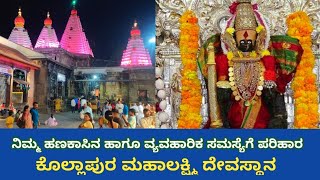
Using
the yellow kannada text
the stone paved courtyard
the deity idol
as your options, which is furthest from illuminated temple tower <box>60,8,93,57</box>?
the yellow kannada text

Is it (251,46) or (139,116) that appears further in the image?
(139,116)

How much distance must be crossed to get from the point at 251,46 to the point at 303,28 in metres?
0.67

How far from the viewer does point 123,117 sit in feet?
17.1

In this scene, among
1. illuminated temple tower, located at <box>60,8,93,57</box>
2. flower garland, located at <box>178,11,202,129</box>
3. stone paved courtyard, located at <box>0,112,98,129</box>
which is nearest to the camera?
flower garland, located at <box>178,11,202,129</box>

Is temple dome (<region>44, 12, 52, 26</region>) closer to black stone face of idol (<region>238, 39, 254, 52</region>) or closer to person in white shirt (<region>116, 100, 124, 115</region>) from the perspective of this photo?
person in white shirt (<region>116, 100, 124, 115</region>)

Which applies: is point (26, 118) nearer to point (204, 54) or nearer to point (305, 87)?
point (204, 54)

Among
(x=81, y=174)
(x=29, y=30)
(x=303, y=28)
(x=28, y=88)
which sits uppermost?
(x=29, y=30)

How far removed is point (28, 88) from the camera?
235 inches

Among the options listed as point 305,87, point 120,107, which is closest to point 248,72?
point 305,87

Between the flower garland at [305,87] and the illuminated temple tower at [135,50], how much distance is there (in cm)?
217

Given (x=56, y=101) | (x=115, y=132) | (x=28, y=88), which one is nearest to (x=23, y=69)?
(x=28, y=88)

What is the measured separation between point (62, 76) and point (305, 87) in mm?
4278

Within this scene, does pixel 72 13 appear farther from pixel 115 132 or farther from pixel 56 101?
pixel 115 132

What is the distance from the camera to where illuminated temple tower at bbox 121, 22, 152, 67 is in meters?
5.40
